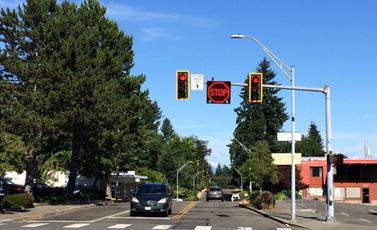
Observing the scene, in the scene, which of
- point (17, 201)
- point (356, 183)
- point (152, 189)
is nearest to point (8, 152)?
point (17, 201)

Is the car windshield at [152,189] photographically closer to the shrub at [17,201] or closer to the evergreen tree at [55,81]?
the shrub at [17,201]

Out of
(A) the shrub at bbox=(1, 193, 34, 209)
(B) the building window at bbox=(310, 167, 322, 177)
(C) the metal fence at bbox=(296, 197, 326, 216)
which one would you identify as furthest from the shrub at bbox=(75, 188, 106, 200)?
Result: (B) the building window at bbox=(310, 167, 322, 177)

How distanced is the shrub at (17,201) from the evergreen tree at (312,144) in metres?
132

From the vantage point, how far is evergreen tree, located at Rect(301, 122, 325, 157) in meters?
166

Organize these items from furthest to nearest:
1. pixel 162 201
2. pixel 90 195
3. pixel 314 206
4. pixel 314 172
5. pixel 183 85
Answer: pixel 314 172
pixel 90 195
pixel 314 206
pixel 162 201
pixel 183 85

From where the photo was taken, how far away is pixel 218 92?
27.0m

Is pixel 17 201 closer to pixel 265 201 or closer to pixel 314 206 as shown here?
pixel 265 201

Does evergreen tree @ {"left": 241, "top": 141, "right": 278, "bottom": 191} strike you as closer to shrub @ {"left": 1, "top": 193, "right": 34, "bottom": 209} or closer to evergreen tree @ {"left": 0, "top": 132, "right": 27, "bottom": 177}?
shrub @ {"left": 1, "top": 193, "right": 34, "bottom": 209}

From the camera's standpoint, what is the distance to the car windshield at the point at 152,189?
102ft

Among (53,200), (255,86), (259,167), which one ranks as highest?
(255,86)

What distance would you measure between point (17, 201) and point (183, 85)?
13.9 meters

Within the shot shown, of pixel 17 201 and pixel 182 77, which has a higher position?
pixel 182 77

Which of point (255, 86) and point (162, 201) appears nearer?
point (255, 86)

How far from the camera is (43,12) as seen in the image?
42.3 metres
